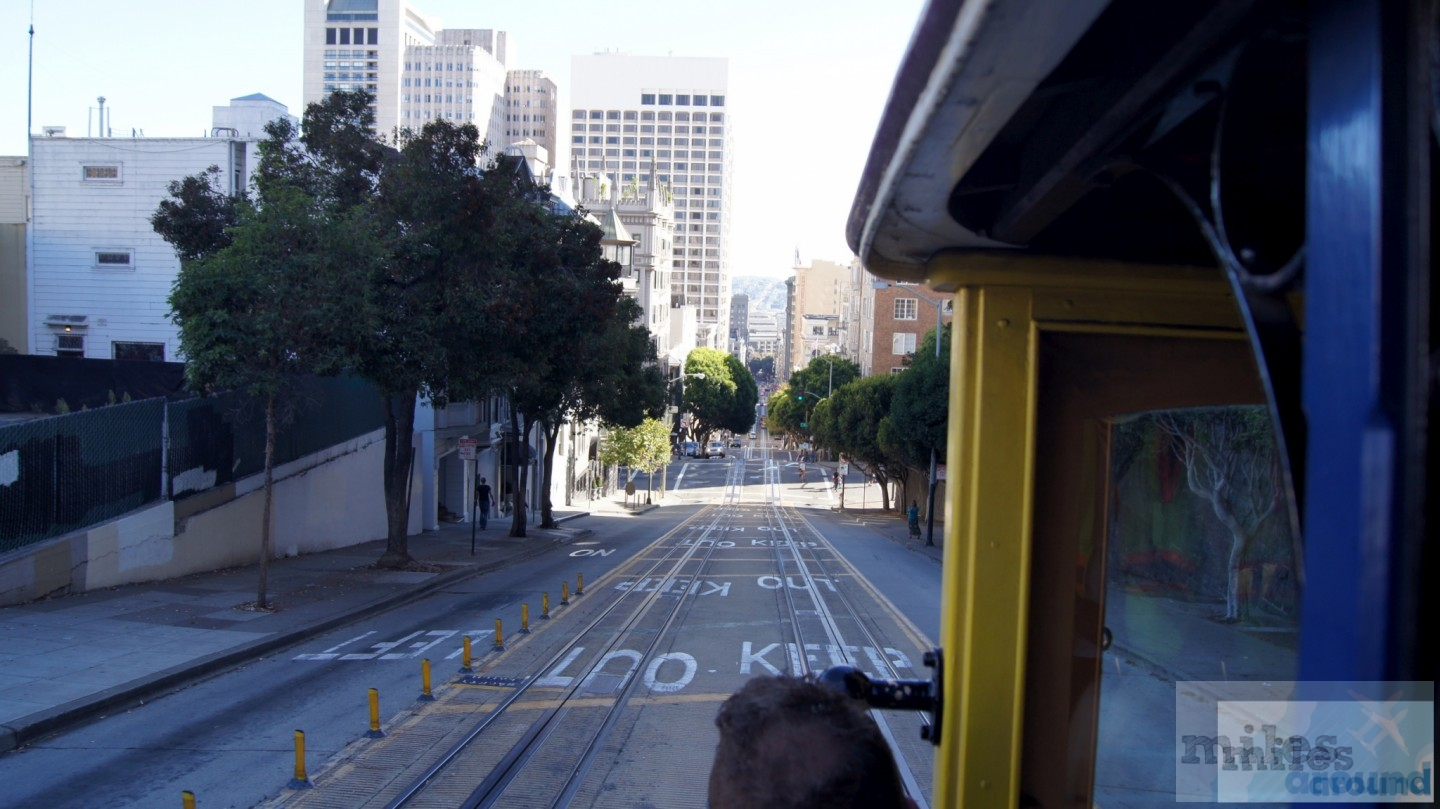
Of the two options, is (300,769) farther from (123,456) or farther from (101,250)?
(101,250)

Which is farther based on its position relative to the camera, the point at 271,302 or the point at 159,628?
the point at 271,302

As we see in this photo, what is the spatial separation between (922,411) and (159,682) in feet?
92.9

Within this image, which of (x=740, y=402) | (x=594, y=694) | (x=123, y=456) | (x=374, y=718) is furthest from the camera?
(x=740, y=402)

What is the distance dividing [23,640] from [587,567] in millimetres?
14053

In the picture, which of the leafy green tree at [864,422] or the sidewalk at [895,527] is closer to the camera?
the sidewalk at [895,527]

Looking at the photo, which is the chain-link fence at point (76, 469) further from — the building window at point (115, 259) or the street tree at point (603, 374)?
the building window at point (115, 259)

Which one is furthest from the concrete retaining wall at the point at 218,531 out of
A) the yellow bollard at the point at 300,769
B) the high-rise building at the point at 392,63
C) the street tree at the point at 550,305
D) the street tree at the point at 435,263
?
the high-rise building at the point at 392,63

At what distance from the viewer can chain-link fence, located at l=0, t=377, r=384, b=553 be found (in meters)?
15.9

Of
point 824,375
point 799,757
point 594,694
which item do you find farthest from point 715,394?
point 799,757

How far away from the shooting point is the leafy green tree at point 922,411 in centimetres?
3634

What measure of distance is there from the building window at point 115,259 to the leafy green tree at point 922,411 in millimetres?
26078

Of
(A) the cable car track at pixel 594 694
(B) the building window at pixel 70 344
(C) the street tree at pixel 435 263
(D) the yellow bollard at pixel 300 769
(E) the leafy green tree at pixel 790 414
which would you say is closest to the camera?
(D) the yellow bollard at pixel 300 769

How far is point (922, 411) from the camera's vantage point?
3691 centimetres

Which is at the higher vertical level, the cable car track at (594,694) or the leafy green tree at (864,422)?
the leafy green tree at (864,422)
